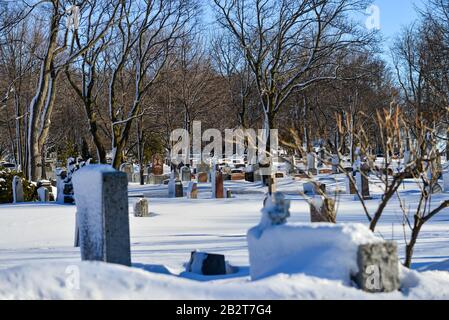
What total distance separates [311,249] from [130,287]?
5.22 ft

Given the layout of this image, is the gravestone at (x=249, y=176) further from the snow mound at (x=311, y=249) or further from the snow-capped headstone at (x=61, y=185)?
the snow mound at (x=311, y=249)

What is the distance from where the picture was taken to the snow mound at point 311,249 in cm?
537

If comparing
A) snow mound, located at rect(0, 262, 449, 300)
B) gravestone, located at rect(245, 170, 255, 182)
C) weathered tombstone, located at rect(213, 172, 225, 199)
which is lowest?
snow mound, located at rect(0, 262, 449, 300)

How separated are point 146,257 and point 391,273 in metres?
4.57

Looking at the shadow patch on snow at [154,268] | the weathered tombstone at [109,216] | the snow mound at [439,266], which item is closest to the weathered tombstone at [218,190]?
the shadow patch on snow at [154,268]

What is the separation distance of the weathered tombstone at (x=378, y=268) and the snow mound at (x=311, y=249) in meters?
0.06

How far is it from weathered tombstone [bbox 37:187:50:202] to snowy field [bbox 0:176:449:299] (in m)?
1.75

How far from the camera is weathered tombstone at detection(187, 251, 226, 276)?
7871 millimetres

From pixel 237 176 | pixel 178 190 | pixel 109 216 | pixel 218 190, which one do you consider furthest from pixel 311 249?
pixel 237 176

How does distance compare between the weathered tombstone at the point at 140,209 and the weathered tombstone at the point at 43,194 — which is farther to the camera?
the weathered tombstone at the point at 43,194

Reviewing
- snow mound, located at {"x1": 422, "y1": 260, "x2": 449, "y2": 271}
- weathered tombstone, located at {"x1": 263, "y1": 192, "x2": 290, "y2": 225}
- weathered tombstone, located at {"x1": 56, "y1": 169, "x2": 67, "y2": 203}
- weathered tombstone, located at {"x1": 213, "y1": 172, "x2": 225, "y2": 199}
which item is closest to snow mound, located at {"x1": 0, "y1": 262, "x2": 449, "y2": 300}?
weathered tombstone, located at {"x1": 263, "y1": 192, "x2": 290, "y2": 225}

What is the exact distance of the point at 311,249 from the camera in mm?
5559

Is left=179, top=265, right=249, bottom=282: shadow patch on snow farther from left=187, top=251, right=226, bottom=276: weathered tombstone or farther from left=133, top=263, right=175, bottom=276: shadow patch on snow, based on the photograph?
left=133, top=263, right=175, bottom=276: shadow patch on snow
